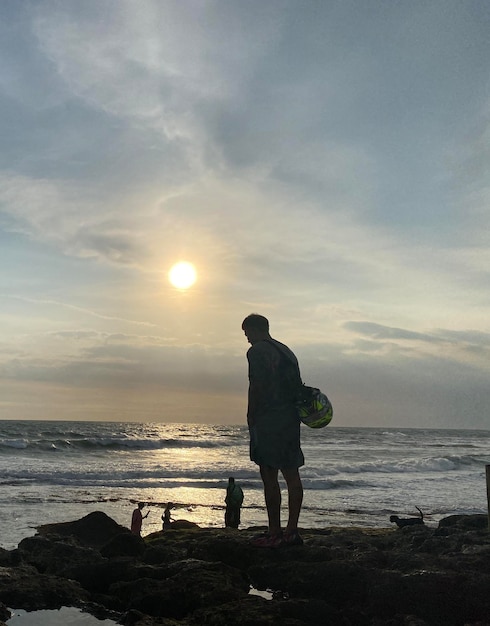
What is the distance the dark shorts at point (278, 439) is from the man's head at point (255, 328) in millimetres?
768

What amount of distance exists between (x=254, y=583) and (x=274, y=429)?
132 cm

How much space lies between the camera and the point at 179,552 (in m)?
5.83

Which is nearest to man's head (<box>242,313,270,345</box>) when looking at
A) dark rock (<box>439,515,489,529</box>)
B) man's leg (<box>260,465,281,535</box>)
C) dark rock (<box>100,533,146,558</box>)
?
man's leg (<box>260,465,281,535</box>)

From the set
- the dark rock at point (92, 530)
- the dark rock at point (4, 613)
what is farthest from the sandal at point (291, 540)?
the dark rock at point (92, 530)

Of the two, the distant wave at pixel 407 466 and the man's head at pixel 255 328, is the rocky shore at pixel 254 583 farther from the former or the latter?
the distant wave at pixel 407 466

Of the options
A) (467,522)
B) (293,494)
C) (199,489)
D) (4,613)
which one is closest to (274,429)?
(293,494)

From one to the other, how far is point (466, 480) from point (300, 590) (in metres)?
29.1

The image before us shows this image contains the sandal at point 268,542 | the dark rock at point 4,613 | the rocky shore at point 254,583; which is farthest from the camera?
the sandal at point 268,542

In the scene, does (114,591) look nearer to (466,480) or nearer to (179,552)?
(179,552)

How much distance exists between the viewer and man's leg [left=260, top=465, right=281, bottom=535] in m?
5.36

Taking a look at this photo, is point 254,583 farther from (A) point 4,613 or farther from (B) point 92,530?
(B) point 92,530

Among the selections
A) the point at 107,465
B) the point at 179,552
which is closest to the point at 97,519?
the point at 179,552

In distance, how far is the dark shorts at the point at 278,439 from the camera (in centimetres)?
534

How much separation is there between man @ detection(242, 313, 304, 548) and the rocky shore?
0.91ft
